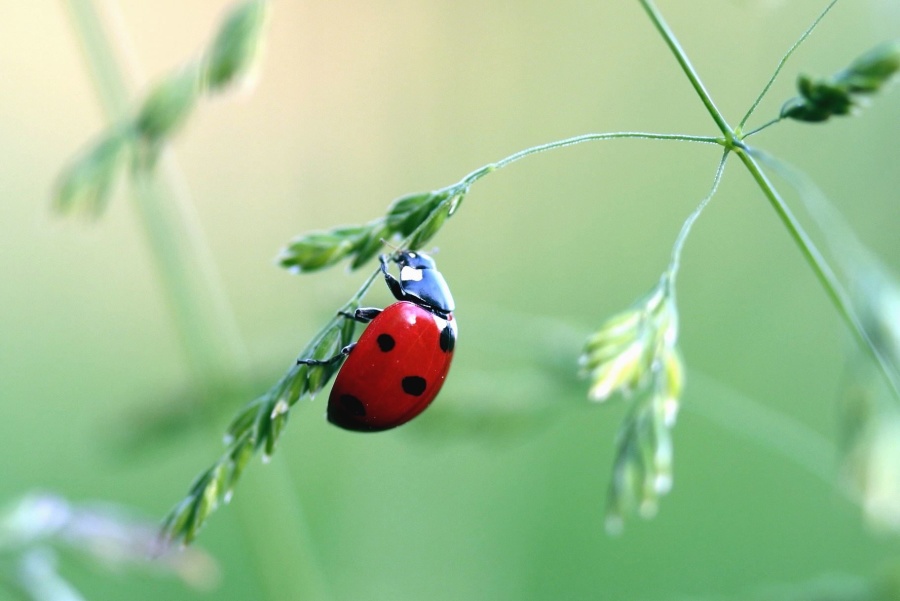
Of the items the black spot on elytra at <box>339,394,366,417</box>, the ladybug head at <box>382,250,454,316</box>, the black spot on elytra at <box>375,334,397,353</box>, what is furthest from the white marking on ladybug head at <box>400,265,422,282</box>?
the black spot on elytra at <box>339,394,366,417</box>

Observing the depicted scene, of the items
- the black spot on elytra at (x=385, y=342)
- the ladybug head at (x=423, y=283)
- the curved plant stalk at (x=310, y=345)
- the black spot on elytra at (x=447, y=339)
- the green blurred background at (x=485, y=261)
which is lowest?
the curved plant stalk at (x=310, y=345)

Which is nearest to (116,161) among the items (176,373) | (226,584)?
(226,584)

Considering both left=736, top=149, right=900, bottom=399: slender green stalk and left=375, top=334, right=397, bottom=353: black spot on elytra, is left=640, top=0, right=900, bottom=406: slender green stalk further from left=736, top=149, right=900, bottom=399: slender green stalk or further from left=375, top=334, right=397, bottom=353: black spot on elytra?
left=375, top=334, right=397, bottom=353: black spot on elytra

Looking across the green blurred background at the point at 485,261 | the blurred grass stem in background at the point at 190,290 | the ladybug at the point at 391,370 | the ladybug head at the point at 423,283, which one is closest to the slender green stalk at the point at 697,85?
the ladybug at the point at 391,370

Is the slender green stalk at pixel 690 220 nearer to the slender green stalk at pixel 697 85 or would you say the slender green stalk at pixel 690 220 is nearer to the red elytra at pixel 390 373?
the slender green stalk at pixel 697 85

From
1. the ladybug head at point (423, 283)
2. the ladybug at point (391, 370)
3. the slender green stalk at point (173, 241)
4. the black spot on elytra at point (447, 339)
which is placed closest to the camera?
the ladybug at point (391, 370)

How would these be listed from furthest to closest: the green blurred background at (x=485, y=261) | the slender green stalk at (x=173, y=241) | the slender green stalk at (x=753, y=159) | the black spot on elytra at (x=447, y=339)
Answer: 1. the green blurred background at (x=485, y=261)
2. the slender green stalk at (x=173, y=241)
3. the black spot on elytra at (x=447, y=339)
4. the slender green stalk at (x=753, y=159)

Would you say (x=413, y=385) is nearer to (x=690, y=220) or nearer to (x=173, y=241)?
(x=690, y=220)
